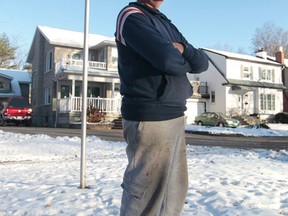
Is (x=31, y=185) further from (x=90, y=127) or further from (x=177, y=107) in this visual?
(x=90, y=127)

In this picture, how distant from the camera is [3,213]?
395 cm

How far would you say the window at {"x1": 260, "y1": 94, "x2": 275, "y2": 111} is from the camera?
37.2 meters

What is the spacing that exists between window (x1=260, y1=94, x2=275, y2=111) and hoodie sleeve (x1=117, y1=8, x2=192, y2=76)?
36.8 metres

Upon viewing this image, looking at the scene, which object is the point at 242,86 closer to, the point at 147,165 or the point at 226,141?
the point at 226,141

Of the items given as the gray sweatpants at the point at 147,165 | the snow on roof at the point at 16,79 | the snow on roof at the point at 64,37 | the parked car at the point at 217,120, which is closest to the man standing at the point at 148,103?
the gray sweatpants at the point at 147,165

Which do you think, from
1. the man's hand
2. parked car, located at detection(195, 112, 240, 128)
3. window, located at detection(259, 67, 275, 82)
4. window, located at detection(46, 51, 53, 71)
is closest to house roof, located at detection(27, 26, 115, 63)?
window, located at detection(46, 51, 53, 71)

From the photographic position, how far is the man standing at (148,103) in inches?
83.7

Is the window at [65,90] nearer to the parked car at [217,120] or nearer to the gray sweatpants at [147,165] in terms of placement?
the parked car at [217,120]

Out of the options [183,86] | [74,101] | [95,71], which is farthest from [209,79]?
[183,86]

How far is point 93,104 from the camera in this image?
26.0 m

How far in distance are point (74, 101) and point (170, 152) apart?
23.9m

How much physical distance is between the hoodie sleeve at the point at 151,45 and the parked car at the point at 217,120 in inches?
1077

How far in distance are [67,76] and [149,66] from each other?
25.2 meters

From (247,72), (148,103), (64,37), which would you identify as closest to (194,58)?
(148,103)
